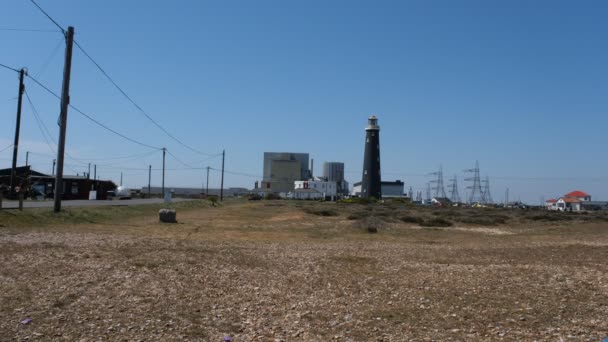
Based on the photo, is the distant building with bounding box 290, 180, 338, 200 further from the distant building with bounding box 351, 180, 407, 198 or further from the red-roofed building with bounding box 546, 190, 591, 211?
the red-roofed building with bounding box 546, 190, 591, 211

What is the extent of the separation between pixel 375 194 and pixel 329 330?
103234mm

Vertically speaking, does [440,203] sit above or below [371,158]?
below

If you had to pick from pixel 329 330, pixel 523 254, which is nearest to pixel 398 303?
pixel 329 330

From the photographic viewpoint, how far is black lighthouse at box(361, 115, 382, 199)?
109062mm

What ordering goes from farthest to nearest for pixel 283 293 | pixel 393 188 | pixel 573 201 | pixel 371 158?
pixel 393 188 < pixel 573 201 < pixel 371 158 < pixel 283 293

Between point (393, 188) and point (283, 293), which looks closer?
point (283, 293)

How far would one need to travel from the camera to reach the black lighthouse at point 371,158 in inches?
4294

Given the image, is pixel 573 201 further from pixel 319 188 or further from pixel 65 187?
pixel 65 187

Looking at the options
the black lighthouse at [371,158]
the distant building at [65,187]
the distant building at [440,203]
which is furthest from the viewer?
the distant building at [440,203]

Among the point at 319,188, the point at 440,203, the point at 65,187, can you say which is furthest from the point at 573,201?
the point at 65,187

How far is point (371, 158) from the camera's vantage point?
10862 centimetres

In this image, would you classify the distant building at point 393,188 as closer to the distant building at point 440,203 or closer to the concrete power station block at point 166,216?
the distant building at point 440,203

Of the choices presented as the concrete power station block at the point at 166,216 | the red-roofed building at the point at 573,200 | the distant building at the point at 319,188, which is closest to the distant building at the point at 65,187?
the concrete power station block at the point at 166,216

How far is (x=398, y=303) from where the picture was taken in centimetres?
1185
